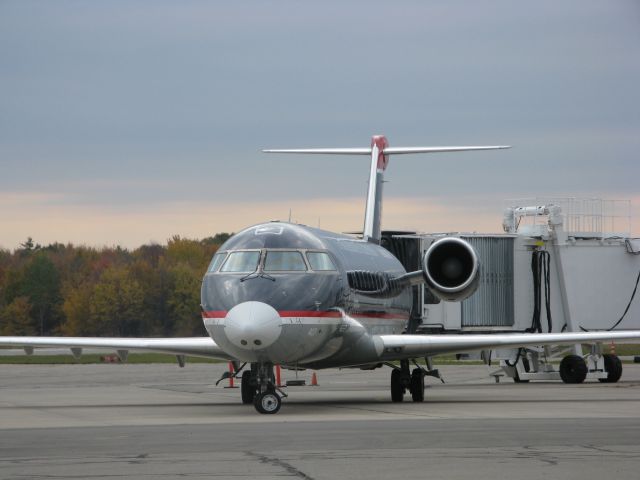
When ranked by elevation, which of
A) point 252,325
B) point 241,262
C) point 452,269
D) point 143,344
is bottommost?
point 143,344

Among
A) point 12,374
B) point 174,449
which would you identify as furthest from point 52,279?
point 174,449

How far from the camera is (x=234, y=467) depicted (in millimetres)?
11430

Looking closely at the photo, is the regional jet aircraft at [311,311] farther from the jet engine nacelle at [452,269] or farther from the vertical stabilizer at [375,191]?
the vertical stabilizer at [375,191]

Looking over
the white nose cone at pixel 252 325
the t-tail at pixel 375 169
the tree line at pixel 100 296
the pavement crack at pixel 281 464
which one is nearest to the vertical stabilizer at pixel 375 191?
the t-tail at pixel 375 169

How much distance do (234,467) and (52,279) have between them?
6552cm

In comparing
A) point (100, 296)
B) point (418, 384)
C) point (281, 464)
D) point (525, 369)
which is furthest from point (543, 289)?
point (100, 296)

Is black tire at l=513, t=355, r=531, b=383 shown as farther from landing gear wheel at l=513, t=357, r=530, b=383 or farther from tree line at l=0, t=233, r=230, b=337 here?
tree line at l=0, t=233, r=230, b=337

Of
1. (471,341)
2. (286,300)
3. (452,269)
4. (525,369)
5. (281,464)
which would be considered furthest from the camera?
(525,369)

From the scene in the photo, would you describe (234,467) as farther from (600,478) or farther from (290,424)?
(290,424)

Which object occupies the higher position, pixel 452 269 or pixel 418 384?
pixel 452 269

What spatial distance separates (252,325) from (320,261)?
7.67ft

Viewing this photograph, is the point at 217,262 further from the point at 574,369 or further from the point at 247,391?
the point at 574,369

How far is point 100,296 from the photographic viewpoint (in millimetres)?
69938

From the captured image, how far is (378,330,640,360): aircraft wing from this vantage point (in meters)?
22.0
